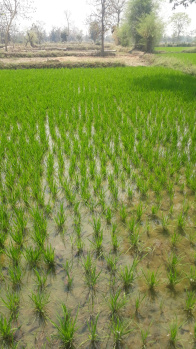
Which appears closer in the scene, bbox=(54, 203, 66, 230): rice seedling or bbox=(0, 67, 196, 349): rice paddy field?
bbox=(0, 67, 196, 349): rice paddy field

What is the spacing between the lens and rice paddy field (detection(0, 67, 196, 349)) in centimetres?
144

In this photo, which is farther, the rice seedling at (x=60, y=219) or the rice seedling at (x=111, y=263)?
the rice seedling at (x=60, y=219)

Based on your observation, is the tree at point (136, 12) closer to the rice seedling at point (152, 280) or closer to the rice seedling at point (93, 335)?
the rice seedling at point (152, 280)

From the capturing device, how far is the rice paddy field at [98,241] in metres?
1.44

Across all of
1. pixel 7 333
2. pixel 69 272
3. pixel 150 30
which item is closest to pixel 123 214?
pixel 69 272

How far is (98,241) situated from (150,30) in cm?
2880

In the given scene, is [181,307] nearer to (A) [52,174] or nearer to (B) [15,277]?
(B) [15,277]

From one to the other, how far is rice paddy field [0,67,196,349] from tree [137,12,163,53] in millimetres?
25420

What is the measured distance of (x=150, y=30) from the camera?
25359 millimetres

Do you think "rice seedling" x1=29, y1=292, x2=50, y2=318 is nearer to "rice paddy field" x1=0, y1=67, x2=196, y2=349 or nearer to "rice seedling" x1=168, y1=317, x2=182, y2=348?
"rice paddy field" x1=0, y1=67, x2=196, y2=349

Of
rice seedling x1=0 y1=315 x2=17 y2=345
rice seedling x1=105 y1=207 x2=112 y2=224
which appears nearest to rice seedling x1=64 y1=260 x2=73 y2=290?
rice seedling x1=0 y1=315 x2=17 y2=345

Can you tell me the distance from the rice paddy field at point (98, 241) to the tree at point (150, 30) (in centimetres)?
2542

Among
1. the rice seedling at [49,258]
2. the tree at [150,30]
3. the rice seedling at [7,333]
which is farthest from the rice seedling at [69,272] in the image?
the tree at [150,30]

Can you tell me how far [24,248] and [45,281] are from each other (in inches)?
16.2
